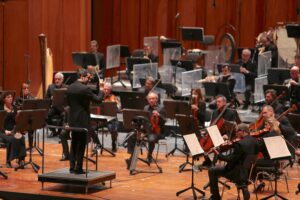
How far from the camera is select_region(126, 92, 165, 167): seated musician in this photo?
494 inches

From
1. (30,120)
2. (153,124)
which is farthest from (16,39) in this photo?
(30,120)

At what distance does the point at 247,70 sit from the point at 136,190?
5.71 meters

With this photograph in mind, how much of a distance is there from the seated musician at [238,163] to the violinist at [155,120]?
2.45 metres

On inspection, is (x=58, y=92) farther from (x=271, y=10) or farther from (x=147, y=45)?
(x=271, y=10)

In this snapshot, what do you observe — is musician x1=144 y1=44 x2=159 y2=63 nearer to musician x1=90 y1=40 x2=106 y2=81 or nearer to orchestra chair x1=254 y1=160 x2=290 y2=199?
musician x1=90 y1=40 x2=106 y2=81

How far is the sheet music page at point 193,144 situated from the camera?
10383mm

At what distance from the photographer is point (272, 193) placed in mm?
10992

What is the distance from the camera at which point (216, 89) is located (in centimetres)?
1448

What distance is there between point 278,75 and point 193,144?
16.3 feet

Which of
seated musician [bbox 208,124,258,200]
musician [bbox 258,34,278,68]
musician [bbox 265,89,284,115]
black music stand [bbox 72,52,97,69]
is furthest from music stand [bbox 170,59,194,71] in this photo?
seated musician [bbox 208,124,258,200]

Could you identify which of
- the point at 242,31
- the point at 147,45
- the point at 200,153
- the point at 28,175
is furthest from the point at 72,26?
the point at 200,153

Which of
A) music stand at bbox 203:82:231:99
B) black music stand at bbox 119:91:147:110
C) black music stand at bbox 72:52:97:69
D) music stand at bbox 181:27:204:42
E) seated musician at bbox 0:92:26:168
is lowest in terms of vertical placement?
seated musician at bbox 0:92:26:168

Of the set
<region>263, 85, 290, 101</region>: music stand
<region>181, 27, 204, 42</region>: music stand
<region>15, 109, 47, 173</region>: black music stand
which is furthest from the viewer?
<region>181, 27, 204, 42</region>: music stand

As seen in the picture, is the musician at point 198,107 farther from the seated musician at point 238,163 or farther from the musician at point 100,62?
the musician at point 100,62
